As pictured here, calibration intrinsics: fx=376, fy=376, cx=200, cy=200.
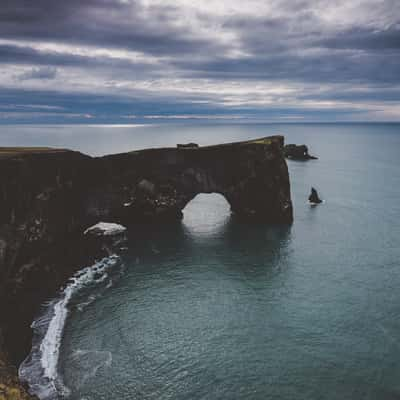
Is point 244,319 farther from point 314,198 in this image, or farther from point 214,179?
point 314,198

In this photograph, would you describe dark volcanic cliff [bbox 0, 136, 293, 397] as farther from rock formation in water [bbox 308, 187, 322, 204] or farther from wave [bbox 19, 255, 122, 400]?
rock formation in water [bbox 308, 187, 322, 204]

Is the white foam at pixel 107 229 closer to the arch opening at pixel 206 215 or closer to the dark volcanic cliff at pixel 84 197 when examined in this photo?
the dark volcanic cliff at pixel 84 197

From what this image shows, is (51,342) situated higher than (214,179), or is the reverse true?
(214,179)

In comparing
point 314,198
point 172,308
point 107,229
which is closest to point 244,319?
point 172,308

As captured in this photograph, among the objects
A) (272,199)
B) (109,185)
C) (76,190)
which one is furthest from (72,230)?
(272,199)

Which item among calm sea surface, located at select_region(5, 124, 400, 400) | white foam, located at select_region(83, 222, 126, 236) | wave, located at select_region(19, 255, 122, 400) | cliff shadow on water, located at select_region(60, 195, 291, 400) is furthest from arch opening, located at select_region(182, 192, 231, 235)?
wave, located at select_region(19, 255, 122, 400)

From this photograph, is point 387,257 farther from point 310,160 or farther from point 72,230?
point 310,160
